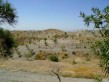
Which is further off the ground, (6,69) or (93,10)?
(93,10)

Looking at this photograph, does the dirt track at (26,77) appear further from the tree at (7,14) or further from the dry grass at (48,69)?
the tree at (7,14)

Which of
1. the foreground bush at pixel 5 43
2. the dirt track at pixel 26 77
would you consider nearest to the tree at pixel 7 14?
the foreground bush at pixel 5 43

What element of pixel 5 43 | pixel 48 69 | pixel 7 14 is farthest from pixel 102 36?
pixel 48 69

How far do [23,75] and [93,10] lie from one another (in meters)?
27.8

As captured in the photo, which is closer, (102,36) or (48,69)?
(102,36)

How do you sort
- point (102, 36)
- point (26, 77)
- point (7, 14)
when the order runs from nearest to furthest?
1. point (102, 36)
2. point (7, 14)
3. point (26, 77)

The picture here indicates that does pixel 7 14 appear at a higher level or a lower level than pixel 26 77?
higher

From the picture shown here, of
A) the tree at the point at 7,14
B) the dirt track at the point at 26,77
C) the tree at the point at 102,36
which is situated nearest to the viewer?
the tree at the point at 102,36

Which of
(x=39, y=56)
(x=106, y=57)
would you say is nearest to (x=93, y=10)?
(x=106, y=57)

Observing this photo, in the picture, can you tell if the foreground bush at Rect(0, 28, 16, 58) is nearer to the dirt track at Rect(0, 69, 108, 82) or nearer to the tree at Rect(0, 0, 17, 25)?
the tree at Rect(0, 0, 17, 25)

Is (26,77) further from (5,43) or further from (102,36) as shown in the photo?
(102,36)

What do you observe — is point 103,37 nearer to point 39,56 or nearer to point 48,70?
point 48,70

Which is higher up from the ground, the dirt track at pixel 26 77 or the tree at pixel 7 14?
the tree at pixel 7 14

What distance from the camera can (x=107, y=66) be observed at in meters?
6.27
